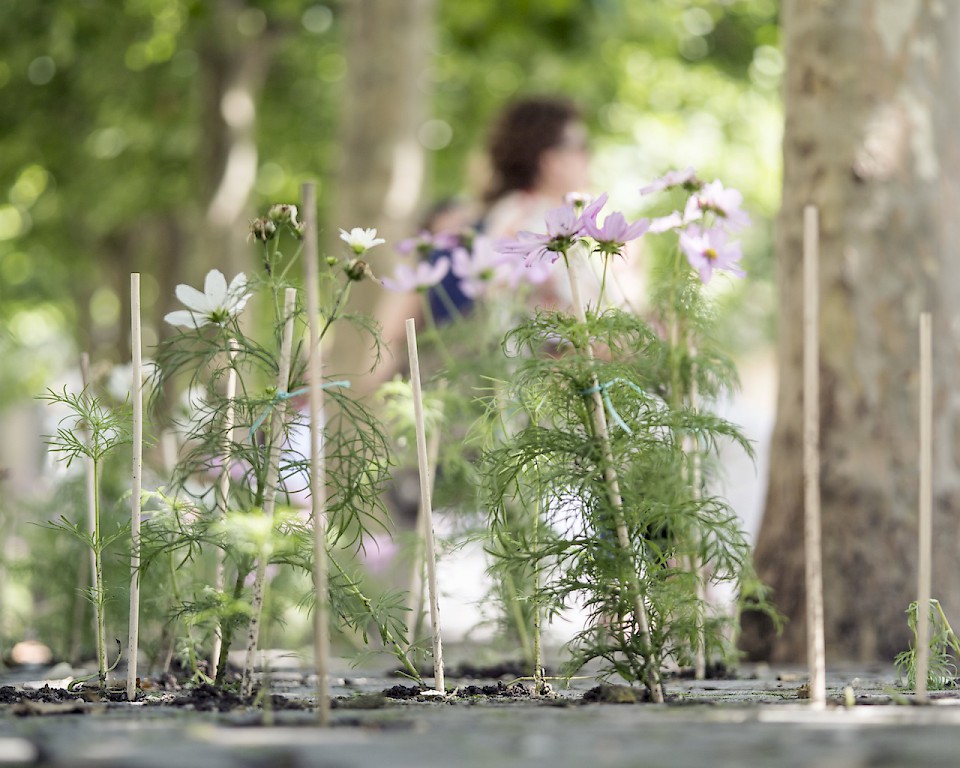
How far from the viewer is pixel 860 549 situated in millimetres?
5094

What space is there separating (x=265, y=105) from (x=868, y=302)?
33.6 ft

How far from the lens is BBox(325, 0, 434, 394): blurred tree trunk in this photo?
28.9 ft

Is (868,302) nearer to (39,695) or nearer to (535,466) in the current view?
(535,466)

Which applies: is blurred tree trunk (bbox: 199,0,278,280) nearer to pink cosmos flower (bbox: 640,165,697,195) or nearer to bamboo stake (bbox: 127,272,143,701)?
pink cosmos flower (bbox: 640,165,697,195)

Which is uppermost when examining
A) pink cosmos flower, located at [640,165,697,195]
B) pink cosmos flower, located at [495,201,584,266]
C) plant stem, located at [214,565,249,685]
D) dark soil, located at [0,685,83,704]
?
Result: pink cosmos flower, located at [640,165,697,195]

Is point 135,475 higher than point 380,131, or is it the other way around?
point 380,131

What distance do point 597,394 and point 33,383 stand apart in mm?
12113

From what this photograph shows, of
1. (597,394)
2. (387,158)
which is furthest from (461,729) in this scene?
Answer: (387,158)

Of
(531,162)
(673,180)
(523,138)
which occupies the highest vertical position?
(523,138)

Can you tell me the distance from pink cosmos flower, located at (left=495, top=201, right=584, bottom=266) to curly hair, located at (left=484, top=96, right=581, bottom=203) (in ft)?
10.6

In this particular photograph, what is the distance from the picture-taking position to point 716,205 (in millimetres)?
3773

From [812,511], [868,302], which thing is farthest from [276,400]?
[868,302]

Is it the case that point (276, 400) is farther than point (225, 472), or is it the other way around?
point (225, 472)

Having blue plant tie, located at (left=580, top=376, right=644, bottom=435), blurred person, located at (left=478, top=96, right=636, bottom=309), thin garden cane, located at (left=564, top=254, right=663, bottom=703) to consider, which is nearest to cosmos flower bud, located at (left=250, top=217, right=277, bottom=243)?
thin garden cane, located at (left=564, top=254, right=663, bottom=703)
